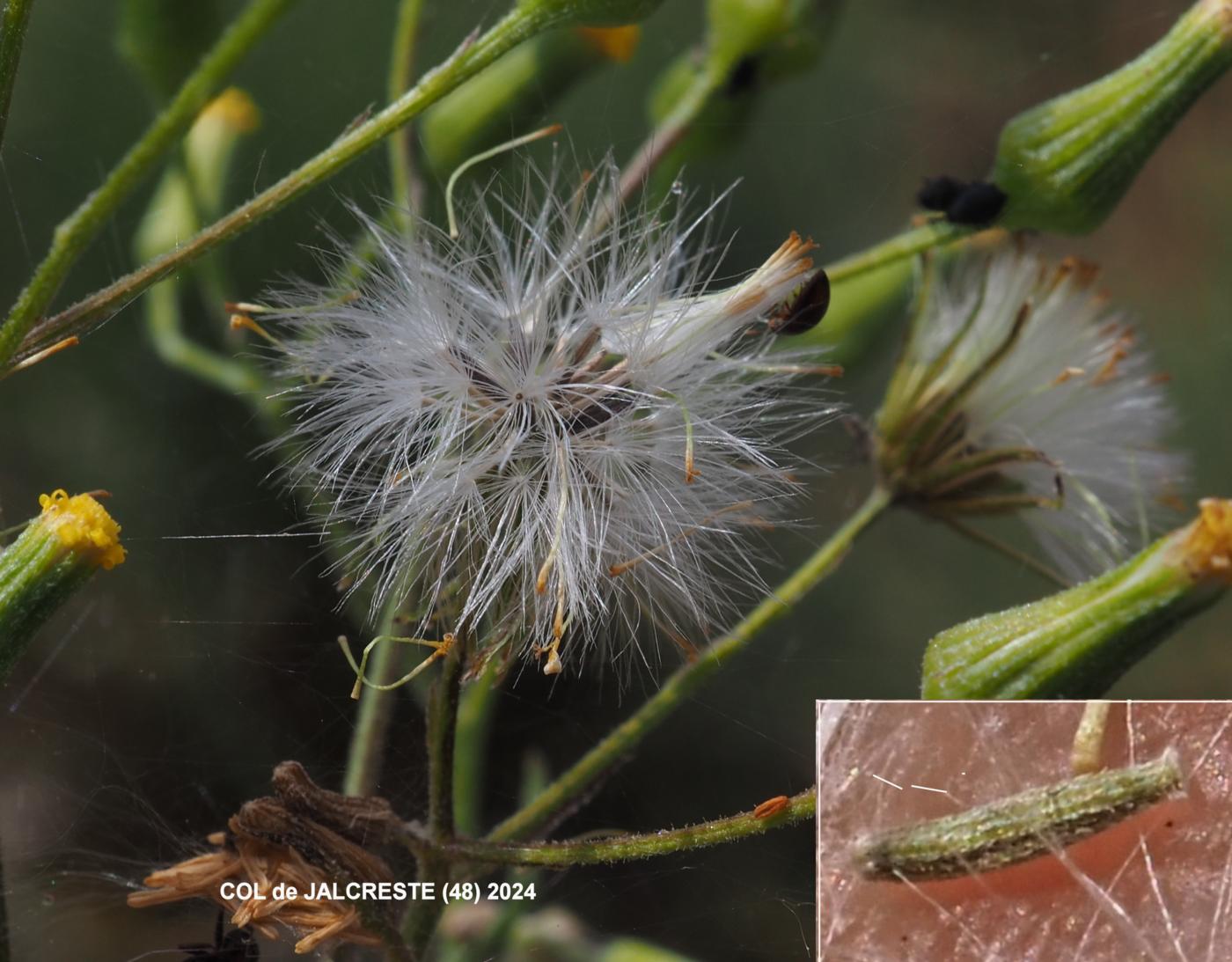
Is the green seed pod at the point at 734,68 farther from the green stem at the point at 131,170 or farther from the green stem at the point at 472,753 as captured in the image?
the green stem at the point at 472,753

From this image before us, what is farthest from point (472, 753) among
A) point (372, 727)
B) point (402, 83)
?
point (402, 83)

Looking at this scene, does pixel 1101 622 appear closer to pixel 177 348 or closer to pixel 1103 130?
pixel 1103 130

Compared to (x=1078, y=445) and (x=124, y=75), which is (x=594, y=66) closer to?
(x=124, y=75)

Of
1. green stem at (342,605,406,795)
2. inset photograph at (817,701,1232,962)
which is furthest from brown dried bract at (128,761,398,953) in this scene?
inset photograph at (817,701,1232,962)

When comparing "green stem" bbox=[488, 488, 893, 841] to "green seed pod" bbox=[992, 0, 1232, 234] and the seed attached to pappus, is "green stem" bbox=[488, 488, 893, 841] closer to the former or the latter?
the seed attached to pappus

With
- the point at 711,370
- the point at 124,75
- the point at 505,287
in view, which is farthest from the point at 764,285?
the point at 124,75

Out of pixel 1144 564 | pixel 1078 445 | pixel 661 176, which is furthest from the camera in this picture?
pixel 1078 445

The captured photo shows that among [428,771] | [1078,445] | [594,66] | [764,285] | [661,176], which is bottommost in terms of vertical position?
[428,771]

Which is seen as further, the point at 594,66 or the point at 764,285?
the point at 594,66
